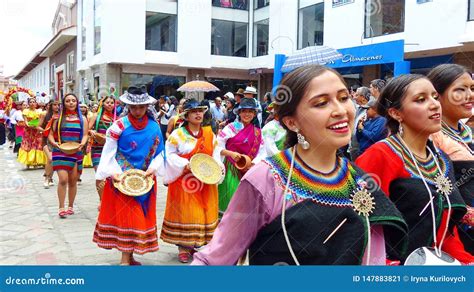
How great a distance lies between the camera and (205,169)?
14.6 ft

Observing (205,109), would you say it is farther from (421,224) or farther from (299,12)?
(299,12)

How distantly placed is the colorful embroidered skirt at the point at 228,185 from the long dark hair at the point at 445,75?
2.89 metres

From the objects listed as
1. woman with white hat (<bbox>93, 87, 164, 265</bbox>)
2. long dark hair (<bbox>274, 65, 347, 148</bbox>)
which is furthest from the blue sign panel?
long dark hair (<bbox>274, 65, 347, 148</bbox>)

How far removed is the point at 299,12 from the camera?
14.1 meters

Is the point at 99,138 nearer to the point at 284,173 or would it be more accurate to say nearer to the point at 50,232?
the point at 50,232

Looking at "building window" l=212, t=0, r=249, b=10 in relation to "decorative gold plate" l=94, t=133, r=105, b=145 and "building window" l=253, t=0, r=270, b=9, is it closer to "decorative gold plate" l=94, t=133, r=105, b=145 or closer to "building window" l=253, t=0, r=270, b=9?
"building window" l=253, t=0, r=270, b=9

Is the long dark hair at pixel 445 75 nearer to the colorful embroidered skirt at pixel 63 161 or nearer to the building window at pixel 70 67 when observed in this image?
the colorful embroidered skirt at pixel 63 161

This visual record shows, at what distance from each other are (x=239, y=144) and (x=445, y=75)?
292 cm

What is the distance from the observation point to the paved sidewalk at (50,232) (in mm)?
4086

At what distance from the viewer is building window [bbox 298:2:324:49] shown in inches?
553

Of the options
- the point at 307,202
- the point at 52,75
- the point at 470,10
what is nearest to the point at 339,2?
the point at 470,10
